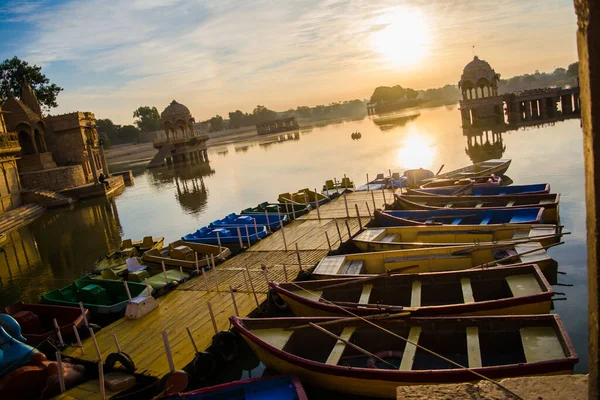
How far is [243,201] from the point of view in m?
32.8

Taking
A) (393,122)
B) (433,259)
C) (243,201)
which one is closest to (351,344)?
(433,259)

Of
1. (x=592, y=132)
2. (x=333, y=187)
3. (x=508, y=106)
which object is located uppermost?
(x=592, y=132)

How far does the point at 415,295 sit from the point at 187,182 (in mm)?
41266

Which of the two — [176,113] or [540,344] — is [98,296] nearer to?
[540,344]

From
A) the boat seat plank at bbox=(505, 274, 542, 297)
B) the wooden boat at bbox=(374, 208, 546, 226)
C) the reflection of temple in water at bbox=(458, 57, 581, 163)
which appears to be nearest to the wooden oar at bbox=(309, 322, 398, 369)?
the boat seat plank at bbox=(505, 274, 542, 297)

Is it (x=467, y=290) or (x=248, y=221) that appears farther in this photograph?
(x=248, y=221)

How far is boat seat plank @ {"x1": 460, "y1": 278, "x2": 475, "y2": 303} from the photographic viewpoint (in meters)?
9.12

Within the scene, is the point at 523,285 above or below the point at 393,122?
below

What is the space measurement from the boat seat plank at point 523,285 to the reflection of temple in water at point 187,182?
2440cm

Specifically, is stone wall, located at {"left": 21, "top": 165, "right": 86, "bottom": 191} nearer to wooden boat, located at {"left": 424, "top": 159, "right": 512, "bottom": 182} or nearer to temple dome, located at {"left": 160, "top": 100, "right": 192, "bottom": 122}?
temple dome, located at {"left": 160, "top": 100, "right": 192, "bottom": 122}

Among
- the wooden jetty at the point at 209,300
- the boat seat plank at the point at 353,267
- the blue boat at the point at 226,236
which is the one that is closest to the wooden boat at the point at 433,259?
the boat seat plank at the point at 353,267

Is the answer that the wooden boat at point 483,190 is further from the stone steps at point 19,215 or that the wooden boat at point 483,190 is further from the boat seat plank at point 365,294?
the stone steps at point 19,215

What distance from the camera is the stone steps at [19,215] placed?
31.4 metres

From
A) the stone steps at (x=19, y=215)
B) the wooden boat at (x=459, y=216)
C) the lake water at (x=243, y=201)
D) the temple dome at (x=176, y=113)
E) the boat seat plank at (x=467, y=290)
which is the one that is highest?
the temple dome at (x=176, y=113)
